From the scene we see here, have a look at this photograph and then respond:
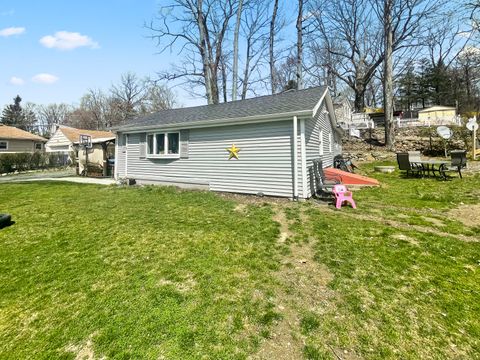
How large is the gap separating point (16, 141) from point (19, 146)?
68cm

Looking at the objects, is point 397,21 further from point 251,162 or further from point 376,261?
point 376,261

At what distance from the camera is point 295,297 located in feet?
10.4

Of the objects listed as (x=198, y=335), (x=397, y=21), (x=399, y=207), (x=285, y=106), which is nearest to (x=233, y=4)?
(x=397, y=21)

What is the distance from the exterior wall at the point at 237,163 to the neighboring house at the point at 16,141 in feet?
91.3

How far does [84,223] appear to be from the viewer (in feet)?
20.2

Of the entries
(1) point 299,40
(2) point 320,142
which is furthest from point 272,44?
(2) point 320,142

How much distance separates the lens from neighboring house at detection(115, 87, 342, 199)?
8.09 meters

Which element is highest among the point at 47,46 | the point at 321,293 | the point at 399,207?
the point at 47,46

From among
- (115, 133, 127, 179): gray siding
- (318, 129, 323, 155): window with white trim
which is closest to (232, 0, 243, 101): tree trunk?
(115, 133, 127, 179): gray siding

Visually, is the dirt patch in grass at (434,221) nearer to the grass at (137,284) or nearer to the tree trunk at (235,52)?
the grass at (137,284)

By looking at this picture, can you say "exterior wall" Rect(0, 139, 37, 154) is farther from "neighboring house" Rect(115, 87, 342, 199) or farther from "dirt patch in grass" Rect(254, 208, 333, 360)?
"dirt patch in grass" Rect(254, 208, 333, 360)

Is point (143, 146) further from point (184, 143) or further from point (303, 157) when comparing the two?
point (303, 157)

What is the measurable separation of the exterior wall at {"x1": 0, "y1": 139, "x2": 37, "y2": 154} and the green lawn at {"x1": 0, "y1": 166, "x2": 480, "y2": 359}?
31.3m

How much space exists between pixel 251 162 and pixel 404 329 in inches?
266
